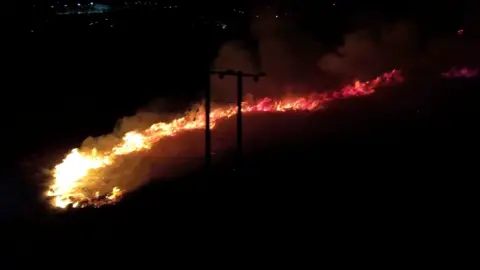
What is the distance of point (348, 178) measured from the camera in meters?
12.2

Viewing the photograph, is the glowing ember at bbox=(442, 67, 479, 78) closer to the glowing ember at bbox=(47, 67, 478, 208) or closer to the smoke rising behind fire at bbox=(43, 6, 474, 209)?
the smoke rising behind fire at bbox=(43, 6, 474, 209)

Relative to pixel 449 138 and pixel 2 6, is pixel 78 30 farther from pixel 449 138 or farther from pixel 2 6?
pixel 449 138

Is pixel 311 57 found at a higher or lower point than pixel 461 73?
higher

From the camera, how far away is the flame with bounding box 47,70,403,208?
11711 millimetres

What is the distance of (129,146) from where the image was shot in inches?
595

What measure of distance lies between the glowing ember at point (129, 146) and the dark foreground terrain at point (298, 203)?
0.88 meters

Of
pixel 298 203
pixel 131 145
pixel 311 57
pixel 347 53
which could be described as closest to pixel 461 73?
pixel 347 53

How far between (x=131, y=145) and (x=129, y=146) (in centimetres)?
9

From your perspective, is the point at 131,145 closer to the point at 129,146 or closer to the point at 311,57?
the point at 129,146

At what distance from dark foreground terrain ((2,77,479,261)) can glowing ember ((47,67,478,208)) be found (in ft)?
2.88

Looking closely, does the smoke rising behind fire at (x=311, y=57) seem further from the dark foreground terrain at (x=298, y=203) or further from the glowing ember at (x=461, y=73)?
the dark foreground terrain at (x=298, y=203)

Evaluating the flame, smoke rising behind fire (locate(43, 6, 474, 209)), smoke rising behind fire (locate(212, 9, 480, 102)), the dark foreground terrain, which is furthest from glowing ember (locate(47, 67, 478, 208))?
smoke rising behind fire (locate(212, 9, 480, 102))

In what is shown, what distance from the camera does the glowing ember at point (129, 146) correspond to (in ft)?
38.4

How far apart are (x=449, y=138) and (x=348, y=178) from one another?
5014 millimetres
